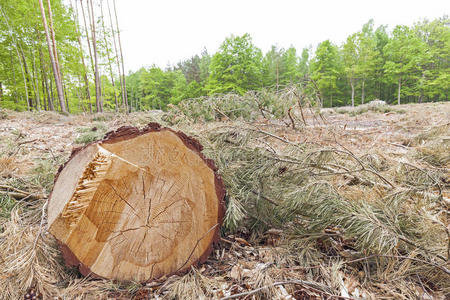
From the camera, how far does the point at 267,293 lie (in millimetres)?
1104

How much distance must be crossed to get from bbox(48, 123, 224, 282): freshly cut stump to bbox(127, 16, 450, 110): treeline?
709 inches

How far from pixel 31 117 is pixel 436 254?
10.7 meters

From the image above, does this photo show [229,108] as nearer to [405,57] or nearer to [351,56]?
[351,56]

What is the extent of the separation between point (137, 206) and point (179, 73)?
31906 millimetres

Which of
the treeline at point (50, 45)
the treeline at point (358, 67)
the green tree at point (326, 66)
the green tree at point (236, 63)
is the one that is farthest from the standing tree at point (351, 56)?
the treeline at point (50, 45)

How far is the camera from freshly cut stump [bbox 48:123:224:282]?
115cm

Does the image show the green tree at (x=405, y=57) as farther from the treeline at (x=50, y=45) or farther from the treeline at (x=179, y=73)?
the treeline at (x=50, y=45)

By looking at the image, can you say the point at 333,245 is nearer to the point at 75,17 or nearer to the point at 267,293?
the point at 267,293

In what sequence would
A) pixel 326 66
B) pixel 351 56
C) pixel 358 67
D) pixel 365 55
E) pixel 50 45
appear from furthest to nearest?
1. pixel 326 66
2. pixel 351 56
3. pixel 365 55
4. pixel 358 67
5. pixel 50 45

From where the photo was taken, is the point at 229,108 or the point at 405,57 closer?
the point at 229,108

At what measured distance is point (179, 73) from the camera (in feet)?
99.6

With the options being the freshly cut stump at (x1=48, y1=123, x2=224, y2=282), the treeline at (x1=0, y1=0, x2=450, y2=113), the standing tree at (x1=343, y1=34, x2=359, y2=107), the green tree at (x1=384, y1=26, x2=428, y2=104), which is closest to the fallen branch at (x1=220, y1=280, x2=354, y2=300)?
the freshly cut stump at (x1=48, y1=123, x2=224, y2=282)

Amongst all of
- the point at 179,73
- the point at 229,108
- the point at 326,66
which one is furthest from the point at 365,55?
the point at 229,108

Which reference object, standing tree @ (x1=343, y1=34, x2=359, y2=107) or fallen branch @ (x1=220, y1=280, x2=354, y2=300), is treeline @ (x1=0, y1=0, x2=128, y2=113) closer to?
fallen branch @ (x1=220, y1=280, x2=354, y2=300)
